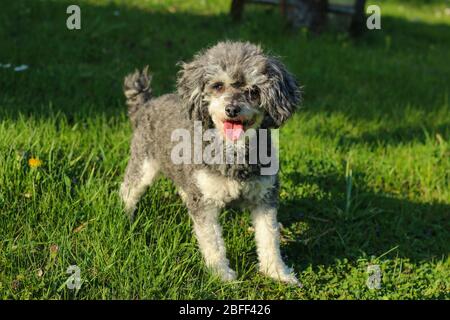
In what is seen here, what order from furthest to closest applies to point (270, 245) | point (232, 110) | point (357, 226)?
point (357, 226), point (270, 245), point (232, 110)

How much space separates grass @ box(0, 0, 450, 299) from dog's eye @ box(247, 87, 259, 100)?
1.13 m

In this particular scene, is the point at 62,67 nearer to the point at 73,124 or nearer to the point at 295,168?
the point at 73,124

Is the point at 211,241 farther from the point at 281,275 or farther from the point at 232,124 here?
the point at 232,124

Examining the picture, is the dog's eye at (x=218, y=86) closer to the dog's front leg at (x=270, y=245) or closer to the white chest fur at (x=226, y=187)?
the white chest fur at (x=226, y=187)

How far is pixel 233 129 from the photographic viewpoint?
4094 millimetres

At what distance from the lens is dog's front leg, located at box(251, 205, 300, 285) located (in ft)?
14.4

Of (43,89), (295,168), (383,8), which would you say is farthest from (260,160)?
(383,8)

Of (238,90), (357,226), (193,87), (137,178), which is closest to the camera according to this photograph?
(238,90)

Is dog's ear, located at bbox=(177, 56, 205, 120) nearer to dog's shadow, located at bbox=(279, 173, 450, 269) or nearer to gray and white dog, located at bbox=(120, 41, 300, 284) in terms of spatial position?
gray and white dog, located at bbox=(120, 41, 300, 284)

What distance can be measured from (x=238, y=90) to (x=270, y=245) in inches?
45.4

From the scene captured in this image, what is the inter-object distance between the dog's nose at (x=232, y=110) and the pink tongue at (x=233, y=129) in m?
0.16

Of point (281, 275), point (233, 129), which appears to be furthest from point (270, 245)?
point (233, 129)

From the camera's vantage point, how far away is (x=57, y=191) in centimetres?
471
